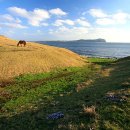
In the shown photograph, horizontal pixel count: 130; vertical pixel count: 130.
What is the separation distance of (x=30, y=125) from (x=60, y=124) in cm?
229

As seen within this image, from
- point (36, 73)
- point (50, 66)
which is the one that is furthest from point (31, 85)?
point (50, 66)

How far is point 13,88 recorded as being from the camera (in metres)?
32.8

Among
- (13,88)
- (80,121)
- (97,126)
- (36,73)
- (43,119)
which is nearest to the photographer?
(97,126)

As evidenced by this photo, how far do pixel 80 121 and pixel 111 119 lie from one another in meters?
1.94

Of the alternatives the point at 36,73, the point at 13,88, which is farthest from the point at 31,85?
the point at 36,73

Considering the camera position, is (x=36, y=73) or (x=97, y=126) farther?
(x=36, y=73)

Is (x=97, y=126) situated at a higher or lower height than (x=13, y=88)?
higher

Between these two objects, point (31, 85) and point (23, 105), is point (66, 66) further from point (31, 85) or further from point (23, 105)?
point (23, 105)

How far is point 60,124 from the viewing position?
1509 centimetres

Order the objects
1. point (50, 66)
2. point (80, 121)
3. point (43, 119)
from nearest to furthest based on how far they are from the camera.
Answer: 1. point (80, 121)
2. point (43, 119)
3. point (50, 66)

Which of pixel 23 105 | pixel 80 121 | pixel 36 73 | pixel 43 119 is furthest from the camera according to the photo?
pixel 36 73

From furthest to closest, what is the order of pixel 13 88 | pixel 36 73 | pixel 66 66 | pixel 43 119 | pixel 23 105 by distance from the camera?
1. pixel 66 66
2. pixel 36 73
3. pixel 13 88
4. pixel 23 105
5. pixel 43 119

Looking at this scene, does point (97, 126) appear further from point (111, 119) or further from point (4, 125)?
point (4, 125)

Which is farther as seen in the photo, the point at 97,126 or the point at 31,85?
the point at 31,85
